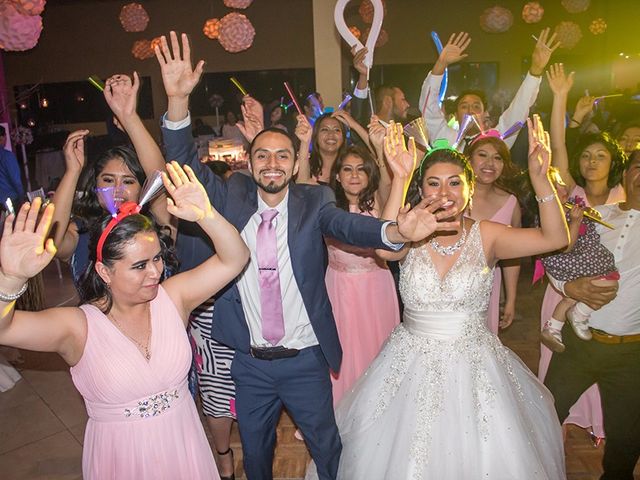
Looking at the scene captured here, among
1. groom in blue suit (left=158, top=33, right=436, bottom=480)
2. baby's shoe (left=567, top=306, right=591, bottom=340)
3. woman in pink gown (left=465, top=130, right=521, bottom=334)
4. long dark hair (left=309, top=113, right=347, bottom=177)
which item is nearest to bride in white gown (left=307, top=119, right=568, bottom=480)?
groom in blue suit (left=158, top=33, right=436, bottom=480)

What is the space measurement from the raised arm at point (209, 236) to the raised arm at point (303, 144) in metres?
1.66

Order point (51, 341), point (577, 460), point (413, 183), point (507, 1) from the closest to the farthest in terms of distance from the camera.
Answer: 1. point (51, 341)
2. point (413, 183)
3. point (577, 460)
4. point (507, 1)

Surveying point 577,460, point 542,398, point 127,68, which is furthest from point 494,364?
point 127,68

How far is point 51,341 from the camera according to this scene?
176 cm

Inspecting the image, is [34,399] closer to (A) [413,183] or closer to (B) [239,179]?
(B) [239,179]

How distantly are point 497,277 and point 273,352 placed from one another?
1810mm

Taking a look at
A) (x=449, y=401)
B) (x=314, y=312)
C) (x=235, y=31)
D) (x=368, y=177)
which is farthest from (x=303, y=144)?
(x=235, y=31)

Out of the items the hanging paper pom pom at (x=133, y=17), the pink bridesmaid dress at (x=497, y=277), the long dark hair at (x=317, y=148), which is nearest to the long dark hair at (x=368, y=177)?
the long dark hair at (x=317, y=148)

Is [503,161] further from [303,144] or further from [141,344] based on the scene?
[141,344]

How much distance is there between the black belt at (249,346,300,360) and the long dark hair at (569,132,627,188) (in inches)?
76.6

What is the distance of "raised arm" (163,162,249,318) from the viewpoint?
1868 millimetres

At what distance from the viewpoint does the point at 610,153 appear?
3.03 m

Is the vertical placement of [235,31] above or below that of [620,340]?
above

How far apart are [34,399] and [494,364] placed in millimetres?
3534
